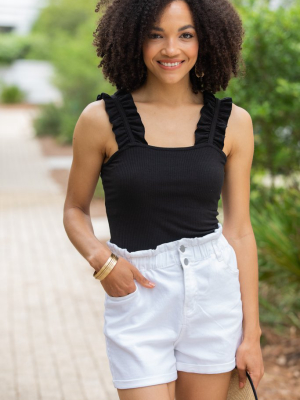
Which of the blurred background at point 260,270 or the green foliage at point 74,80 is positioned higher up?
the green foliage at point 74,80

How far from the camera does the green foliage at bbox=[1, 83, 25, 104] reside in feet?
114

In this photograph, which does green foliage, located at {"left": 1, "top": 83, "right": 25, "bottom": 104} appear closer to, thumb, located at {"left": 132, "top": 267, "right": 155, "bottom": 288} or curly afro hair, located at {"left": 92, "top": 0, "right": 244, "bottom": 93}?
curly afro hair, located at {"left": 92, "top": 0, "right": 244, "bottom": 93}

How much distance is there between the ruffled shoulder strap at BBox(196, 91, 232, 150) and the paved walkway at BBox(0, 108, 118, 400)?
2.47 m

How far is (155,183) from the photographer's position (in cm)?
229

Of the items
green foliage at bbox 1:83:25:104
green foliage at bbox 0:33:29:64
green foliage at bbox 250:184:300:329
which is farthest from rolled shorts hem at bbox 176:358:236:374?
green foliage at bbox 0:33:29:64

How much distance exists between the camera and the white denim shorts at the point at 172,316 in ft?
7.53

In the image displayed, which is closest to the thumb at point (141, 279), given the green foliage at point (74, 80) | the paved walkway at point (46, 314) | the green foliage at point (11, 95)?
the paved walkway at point (46, 314)

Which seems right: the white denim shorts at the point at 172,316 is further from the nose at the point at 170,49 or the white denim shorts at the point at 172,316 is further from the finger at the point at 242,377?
the nose at the point at 170,49

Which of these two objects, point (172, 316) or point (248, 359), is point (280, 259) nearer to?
point (248, 359)

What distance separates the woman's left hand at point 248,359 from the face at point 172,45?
0.95 meters

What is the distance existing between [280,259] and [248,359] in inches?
110

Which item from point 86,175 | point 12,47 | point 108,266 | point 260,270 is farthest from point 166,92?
point 12,47

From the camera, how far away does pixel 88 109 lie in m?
2.38

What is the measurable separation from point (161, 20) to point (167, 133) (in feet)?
1.24
